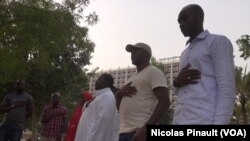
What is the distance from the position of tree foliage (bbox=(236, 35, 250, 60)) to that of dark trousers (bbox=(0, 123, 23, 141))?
1303cm

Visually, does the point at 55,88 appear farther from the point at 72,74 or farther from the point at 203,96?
the point at 203,96

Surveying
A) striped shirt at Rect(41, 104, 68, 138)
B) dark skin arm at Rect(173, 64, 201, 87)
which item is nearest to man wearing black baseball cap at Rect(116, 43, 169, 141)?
dark skin arm at Rect(173, 64, 201, 87)

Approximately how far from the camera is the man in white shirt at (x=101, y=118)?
17.4 feet

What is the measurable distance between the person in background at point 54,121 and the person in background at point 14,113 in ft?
2.11

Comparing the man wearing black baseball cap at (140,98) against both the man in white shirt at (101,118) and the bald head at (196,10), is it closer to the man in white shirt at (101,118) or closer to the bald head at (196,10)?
the man in white shirt at (101,118)

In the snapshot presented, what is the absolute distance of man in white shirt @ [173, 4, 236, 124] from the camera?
9.45 feet

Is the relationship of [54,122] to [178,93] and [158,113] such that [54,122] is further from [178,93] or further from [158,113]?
[178,93]


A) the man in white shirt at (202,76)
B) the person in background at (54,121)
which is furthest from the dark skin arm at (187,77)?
the person in background at (54,121)

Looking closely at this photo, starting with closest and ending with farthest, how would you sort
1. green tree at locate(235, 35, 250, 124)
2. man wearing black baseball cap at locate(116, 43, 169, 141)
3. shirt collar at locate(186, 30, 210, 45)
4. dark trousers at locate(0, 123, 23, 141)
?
shirt collar at locate(186, 30, 210, 45), man wearing black baseball cap at locate(116, 43, 169, 141), dark trousers at locate(0, 123, 23, 141), green tree at locate(235, 35, 250, 124)

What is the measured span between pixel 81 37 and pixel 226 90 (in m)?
8.07

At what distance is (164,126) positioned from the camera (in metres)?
2.81

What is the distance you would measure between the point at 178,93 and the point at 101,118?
7.40 feet

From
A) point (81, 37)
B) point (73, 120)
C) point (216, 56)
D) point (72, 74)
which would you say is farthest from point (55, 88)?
point (216, 56)

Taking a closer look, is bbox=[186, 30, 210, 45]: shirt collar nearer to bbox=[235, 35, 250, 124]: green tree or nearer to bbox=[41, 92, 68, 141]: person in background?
bbox=[41, 92, 68, 141]: person in background
